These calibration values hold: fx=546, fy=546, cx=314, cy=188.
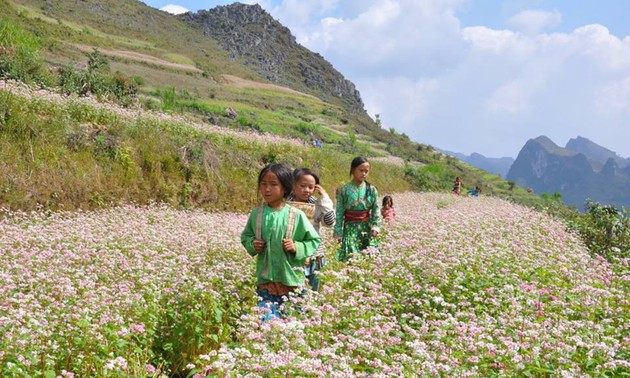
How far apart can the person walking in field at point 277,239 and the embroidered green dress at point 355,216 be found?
276cm

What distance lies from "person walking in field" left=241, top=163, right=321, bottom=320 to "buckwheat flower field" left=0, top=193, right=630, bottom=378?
291 millimetres

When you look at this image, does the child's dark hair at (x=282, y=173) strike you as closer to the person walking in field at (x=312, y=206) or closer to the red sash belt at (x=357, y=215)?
the person walking in field at (x=312, y=206)

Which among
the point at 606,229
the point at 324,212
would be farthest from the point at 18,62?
the point at 606,229

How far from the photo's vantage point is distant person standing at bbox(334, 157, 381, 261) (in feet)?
26.8

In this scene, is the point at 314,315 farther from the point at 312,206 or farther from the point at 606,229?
the point at 606,229

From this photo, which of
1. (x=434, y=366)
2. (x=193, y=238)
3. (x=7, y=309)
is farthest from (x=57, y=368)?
(x=193, y=238)

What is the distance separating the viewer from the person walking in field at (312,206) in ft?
20.8

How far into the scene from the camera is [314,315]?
4.54 m

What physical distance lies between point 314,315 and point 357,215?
378 centimetres

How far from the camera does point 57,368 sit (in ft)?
13.4

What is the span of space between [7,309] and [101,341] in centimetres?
96

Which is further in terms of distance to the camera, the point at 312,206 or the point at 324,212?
the point at 324,212

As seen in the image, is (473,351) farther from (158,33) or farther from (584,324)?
(158,33)

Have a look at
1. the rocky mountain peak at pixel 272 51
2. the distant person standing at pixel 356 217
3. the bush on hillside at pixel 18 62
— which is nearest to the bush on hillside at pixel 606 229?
the distant person standing at pixel 356 217
